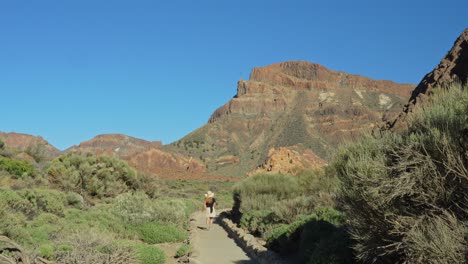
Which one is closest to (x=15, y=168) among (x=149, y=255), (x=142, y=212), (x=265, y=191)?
(x=142, y=212)

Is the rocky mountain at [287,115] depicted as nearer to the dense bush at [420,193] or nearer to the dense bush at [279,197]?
the dense bush at [279,197]

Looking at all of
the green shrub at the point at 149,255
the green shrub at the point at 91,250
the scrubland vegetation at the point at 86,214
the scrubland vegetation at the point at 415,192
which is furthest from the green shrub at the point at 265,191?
the scrubland vegetation at the point at 415,192

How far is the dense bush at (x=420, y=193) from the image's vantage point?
17.1 ft

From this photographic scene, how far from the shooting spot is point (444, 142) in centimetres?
563

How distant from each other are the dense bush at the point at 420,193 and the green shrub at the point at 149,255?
508 centimetres

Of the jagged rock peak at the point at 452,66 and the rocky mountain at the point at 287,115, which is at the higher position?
the rocky mountain at the point at 287,115

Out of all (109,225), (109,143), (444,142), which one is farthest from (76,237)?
(109,143)

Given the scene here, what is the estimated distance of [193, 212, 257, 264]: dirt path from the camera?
41.0 feet

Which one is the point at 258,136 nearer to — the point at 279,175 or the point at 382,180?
the point at 279,175

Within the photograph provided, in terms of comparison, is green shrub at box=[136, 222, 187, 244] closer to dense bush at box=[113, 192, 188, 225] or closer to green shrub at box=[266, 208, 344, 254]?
dense bush at box=[113, 192, 188, 225]

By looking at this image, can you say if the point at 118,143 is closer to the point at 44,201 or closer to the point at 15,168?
the point at 15,168

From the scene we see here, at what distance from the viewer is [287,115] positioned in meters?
117

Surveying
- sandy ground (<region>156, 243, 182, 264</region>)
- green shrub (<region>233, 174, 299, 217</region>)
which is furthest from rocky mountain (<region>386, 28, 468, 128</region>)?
sandy ground (<region>156, 243, 182, 264</region>)

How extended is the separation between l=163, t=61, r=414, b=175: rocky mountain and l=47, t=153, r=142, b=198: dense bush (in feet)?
168
